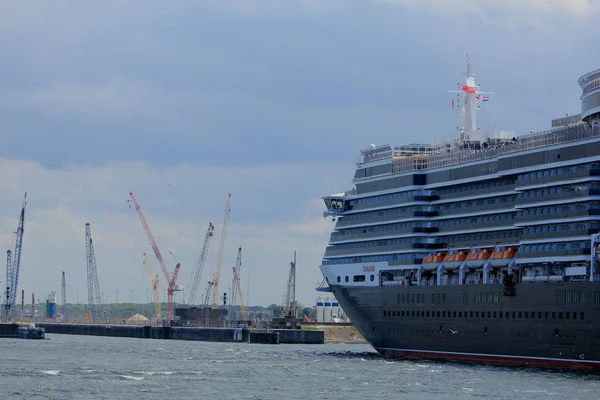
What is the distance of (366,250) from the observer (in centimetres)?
11250

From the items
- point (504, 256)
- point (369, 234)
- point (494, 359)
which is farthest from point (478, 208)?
point (369, 234)

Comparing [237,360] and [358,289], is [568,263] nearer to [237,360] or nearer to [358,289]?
[358,289]

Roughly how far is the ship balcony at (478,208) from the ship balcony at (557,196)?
83.0 inches

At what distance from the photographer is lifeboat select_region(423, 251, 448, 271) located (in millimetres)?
102938

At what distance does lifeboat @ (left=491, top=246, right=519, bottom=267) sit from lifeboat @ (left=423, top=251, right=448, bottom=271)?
23.5 ft

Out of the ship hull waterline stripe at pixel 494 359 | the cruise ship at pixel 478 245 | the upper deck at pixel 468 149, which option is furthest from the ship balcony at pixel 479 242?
the ship hull waterline stripe at pixel 494 359

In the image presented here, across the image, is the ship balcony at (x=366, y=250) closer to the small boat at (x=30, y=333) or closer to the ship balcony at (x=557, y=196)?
the ship balcony at (x=557, y=196)

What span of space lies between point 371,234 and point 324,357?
15549mm

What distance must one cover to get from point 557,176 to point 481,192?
10.7m

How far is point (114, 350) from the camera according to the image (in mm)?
139750

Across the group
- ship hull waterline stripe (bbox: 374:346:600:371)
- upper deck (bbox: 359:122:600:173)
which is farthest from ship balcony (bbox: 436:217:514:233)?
ship hull waterline stripe (bbox: 374:346:600:371)

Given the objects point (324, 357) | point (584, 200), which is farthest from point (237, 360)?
point (584, 200)

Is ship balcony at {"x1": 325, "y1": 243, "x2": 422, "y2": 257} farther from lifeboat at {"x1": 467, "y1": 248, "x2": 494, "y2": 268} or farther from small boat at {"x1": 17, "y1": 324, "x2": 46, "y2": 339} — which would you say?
small boat at {"x1": 17, "y1": 324, "x2": 46, "y2": 339}

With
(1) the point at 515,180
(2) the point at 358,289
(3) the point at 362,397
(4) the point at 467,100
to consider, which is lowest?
(3) the point at 362,397
